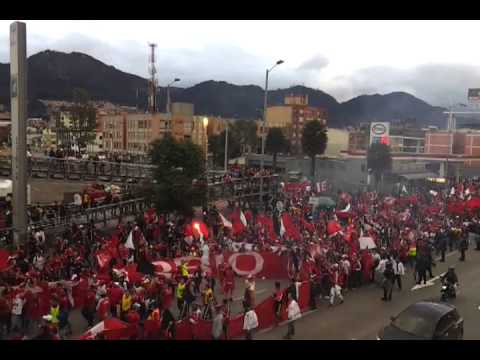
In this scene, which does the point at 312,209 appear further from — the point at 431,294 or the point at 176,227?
the point at 431,294

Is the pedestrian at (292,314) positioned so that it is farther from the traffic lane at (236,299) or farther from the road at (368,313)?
the traffic lane at (236,299)

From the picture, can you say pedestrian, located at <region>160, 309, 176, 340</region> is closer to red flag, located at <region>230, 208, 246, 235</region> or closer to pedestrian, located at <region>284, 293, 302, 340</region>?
pedestrian, located at <region>284, 293, 302, 340</region>

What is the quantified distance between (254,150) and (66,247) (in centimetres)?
7270

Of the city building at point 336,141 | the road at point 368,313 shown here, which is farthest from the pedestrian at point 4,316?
the city building at point 336,141

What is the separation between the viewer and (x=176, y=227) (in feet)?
70.4

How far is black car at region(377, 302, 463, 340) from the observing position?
413 inches

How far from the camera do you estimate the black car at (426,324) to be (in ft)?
34.4

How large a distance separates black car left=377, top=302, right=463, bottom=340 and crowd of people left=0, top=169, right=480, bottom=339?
2.59 m

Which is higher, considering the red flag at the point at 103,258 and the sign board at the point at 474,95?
the sign board at the point at 474,95

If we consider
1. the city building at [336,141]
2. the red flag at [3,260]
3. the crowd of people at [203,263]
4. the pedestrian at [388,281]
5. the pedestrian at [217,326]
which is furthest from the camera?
the city building at [336,141]

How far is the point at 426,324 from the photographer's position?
10.6m

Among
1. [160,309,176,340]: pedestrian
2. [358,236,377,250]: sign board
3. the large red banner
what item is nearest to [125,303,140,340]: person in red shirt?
[160,309,176,340]: pedestrian

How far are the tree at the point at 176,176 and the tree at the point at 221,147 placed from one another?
39023mm
